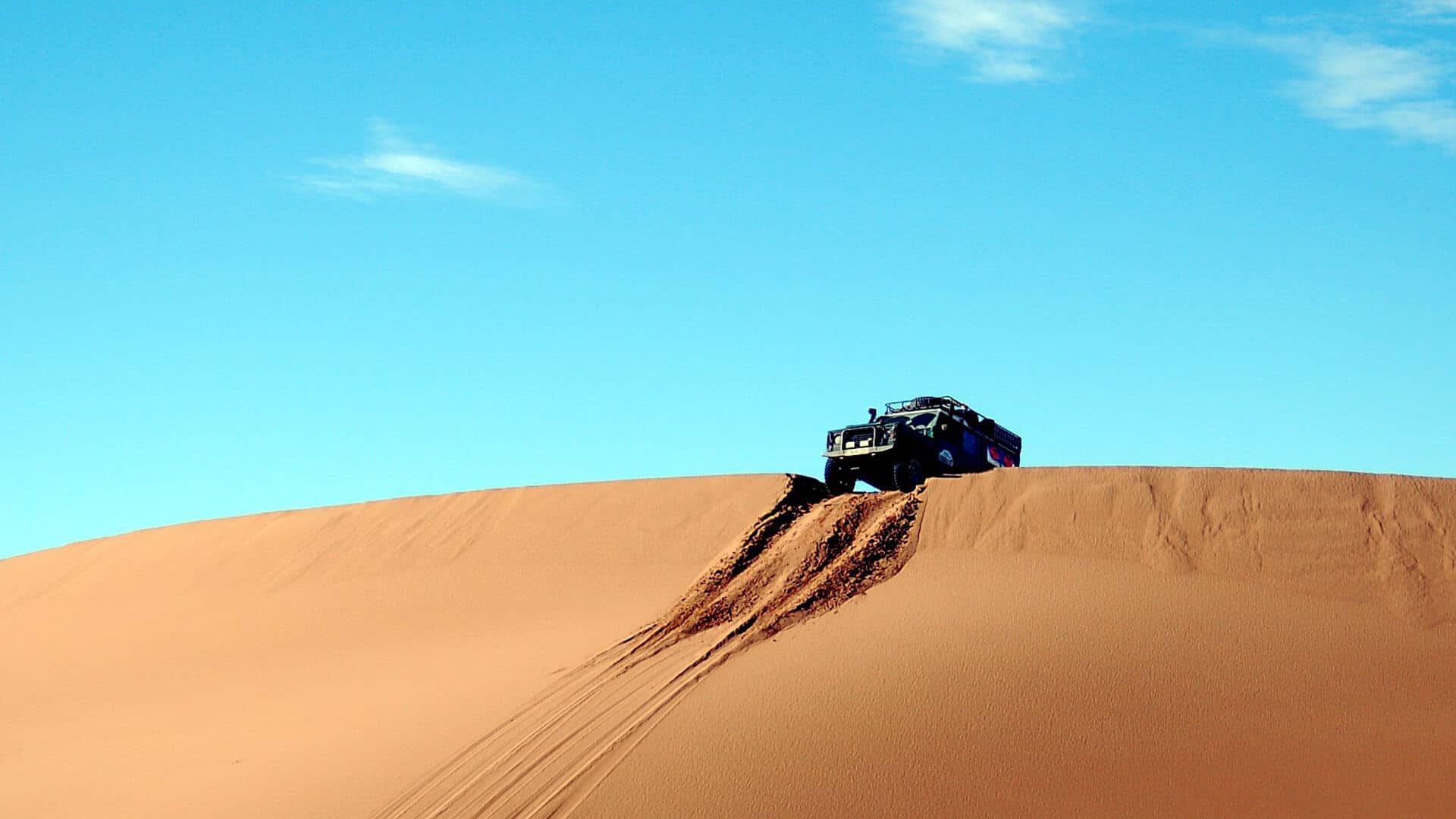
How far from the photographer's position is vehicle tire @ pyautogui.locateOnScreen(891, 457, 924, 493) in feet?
65.7

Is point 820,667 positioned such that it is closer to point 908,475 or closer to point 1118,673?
point 1118,673

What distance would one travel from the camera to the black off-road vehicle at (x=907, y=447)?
20.3 meters

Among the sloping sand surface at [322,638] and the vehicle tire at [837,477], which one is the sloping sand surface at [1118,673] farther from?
the vehicle tire at [837,477]

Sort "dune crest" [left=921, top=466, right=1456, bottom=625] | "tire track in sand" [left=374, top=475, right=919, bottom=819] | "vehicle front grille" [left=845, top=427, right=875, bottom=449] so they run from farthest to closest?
"vehicle front grille" [left=845, top=427, right=875, bottom=449] → "dune crest" [left=921, top=466, right=1456, bottom=625] → "tire track in sand" [left=374, top=475, right=919, bottom=819]

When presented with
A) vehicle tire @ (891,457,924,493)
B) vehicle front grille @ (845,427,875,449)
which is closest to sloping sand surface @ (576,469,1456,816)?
vehicle tire @ (891,457,924,493)

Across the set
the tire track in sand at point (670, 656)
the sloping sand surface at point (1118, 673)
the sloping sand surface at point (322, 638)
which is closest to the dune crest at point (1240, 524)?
the sloping sand surface at point (1118, 673)

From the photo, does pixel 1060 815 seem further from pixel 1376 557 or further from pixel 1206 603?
pixel 1376 557

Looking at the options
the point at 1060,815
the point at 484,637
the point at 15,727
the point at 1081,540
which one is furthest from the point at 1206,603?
the point at 15,727

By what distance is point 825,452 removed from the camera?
2089 cm

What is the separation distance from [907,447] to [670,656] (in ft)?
24.7

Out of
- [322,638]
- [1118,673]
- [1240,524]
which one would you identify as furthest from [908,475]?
[322,638]

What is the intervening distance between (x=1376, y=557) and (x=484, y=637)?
10.2m

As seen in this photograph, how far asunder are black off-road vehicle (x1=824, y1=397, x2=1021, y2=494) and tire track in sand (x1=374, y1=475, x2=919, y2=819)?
78.8 inches

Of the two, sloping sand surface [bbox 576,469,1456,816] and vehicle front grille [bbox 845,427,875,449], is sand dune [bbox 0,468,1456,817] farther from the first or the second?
vehicle front grille [bbox 845,427,875,449]
